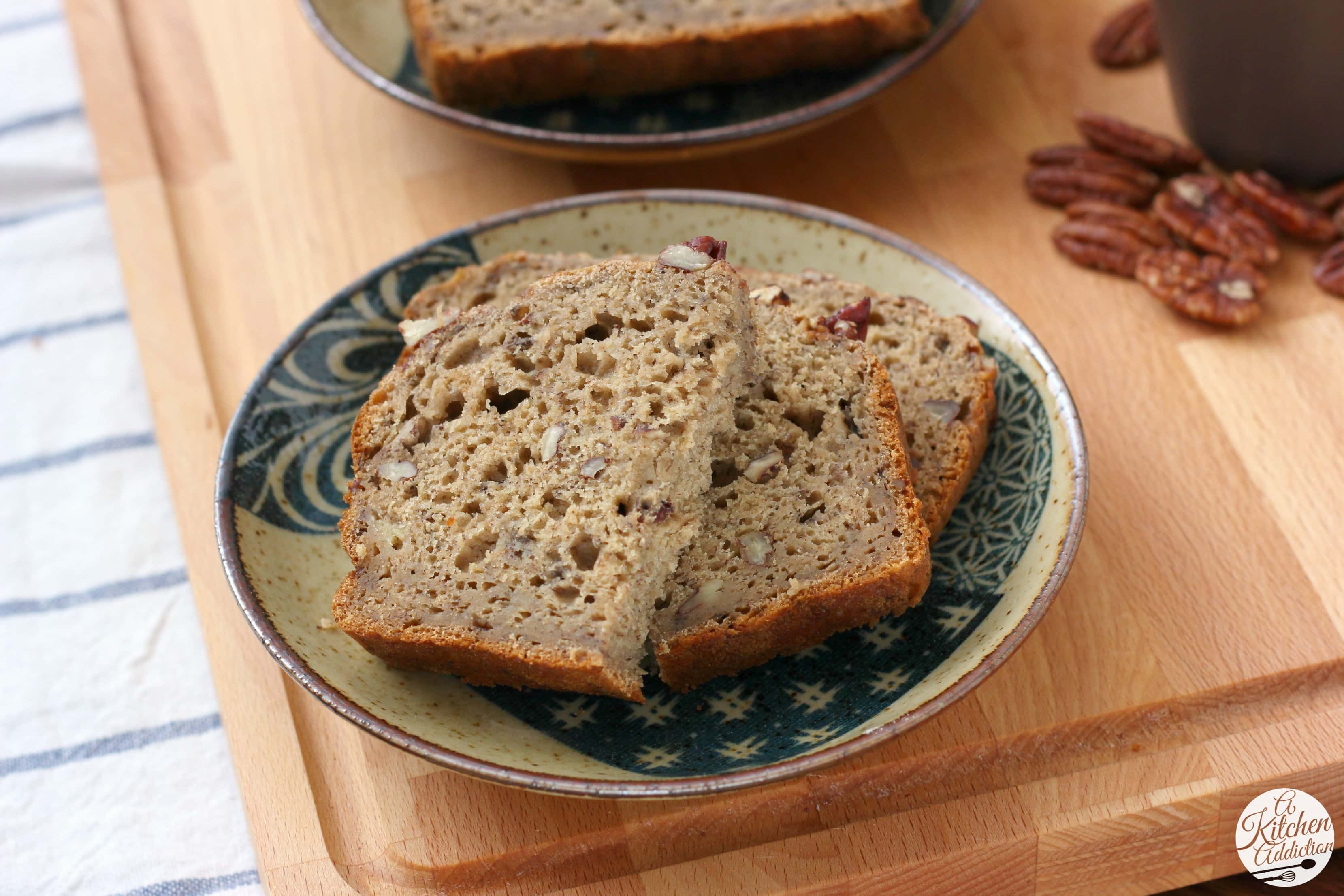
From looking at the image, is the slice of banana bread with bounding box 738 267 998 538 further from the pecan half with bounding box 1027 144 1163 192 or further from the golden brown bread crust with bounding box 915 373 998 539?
the pecan half with bounding box 1027 144 1163 192

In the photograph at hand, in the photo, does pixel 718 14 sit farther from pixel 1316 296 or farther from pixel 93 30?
pixel 93 30

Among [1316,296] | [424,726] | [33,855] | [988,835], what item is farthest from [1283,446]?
[33,855]

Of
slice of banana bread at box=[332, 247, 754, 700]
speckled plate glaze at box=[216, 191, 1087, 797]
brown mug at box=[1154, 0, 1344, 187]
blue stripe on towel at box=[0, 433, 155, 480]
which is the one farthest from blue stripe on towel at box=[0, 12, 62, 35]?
brown mug at box=[1154, 0, 1344, 187]

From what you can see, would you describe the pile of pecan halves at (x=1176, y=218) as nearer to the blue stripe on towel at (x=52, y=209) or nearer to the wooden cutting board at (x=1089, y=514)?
the wooden cutting board at (x=1089, y=514)

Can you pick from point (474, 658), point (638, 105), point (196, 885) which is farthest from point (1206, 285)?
point (196, 885)

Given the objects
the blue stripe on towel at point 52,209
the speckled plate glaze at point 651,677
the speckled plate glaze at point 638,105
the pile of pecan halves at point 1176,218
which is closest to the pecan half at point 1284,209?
the pile of pecan halves at point 1176,218

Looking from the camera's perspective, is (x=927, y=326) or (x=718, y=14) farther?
(x=718, y=14)
